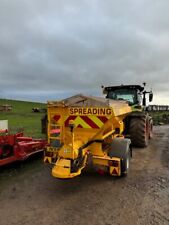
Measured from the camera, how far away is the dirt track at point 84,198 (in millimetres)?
3885

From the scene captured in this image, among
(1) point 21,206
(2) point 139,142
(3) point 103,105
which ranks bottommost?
(1) point 21,206

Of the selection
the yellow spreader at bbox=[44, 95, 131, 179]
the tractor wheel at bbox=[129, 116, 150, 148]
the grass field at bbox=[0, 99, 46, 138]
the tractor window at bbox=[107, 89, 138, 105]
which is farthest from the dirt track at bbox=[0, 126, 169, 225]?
the grass field at bbox=[0, 99, 46, 138]

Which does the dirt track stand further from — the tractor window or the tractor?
the tractor window

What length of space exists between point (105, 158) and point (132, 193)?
0.90 metres

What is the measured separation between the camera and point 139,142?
9.52 m

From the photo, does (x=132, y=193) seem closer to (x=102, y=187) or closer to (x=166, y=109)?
(x=102, y=187)

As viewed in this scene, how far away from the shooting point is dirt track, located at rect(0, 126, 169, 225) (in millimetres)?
3885

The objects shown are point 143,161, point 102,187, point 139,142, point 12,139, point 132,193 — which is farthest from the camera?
point 139,142

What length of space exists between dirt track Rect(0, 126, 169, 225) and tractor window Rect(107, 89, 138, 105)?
4413 millimetres

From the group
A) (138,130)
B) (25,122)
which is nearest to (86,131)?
(138,130)

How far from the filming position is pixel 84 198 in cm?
465

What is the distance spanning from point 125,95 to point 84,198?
6.75m

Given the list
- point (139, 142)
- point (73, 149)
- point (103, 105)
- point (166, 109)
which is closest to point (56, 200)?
point (73, 149)

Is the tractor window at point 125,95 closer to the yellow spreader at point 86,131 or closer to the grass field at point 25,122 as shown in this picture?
the grass field at point 25,122
